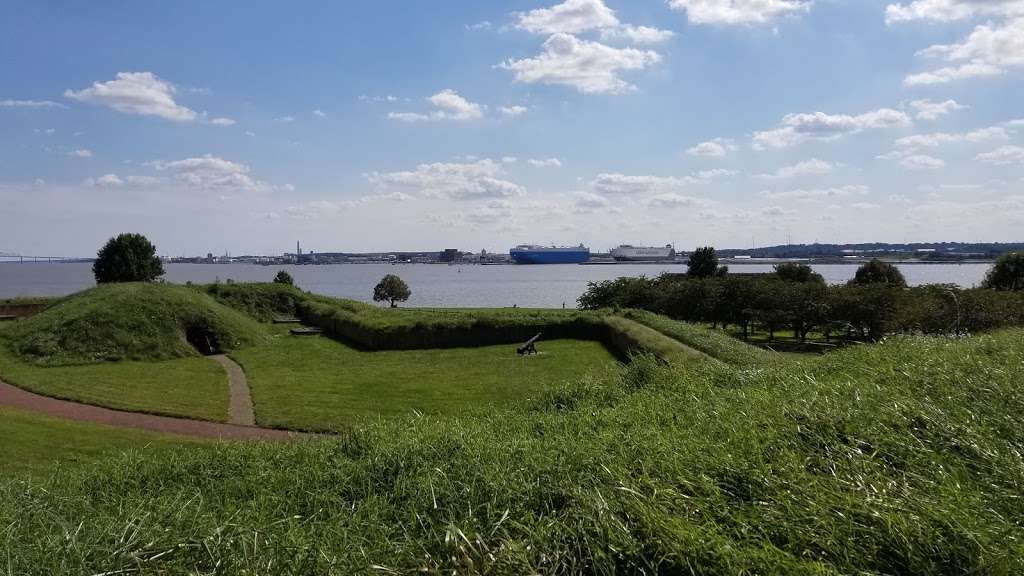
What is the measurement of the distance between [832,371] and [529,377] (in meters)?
14.2

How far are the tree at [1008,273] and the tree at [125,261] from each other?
52.1m

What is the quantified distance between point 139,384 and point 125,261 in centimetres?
2543

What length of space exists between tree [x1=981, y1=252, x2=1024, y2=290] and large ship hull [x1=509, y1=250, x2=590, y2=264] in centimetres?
13023

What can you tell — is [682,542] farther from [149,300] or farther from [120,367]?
[149,300]

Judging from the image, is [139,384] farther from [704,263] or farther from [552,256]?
[552,256]

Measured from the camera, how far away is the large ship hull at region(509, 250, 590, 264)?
571ft

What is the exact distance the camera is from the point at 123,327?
2722 cm

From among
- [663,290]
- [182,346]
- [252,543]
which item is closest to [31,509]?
[252,543]

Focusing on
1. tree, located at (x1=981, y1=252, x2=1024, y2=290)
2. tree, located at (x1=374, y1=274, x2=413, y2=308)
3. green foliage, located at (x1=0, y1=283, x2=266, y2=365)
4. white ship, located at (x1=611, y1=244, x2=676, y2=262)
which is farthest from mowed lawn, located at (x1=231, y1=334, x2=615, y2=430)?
white ship, located at (x1=611, y1=244, x2=676, y2=262)

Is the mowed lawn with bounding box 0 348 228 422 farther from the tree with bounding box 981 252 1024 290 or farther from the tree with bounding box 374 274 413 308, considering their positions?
the tree with bounding box 981 252 1024 290

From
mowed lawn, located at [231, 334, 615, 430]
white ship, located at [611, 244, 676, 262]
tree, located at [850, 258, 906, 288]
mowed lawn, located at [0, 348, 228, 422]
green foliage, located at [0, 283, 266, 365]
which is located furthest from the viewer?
white ship, located at [611, 244, 676, 262]

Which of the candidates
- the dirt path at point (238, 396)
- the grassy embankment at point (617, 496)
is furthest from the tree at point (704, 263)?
the grassy embankment at point (617, 496)

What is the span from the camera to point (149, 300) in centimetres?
2991

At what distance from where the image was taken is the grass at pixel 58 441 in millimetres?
11375
